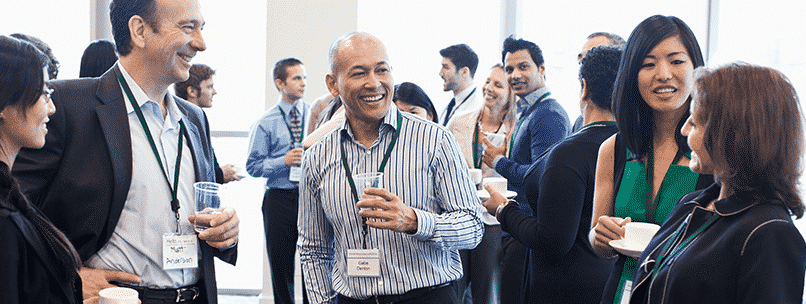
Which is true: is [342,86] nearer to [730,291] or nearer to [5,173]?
[5,173]

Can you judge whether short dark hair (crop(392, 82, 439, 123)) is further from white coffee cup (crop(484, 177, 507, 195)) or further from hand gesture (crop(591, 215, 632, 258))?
hand gesture (crop(591, 215, 632, 258))

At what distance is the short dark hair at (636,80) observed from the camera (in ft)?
5.63

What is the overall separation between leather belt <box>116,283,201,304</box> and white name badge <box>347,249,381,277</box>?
1.52 feet

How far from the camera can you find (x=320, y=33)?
488cm

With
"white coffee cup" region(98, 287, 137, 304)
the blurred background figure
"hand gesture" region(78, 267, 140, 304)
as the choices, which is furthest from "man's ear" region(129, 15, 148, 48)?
the blurred background figure

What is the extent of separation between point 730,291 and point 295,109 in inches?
149

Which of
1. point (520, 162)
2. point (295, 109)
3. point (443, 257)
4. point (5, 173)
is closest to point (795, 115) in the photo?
point (443, 257)

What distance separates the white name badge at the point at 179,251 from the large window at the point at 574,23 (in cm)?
413

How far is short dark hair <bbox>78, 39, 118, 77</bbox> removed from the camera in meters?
2.55

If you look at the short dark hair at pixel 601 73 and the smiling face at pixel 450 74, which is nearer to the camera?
the short dark hair at pixel 601 73

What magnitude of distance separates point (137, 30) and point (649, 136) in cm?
149

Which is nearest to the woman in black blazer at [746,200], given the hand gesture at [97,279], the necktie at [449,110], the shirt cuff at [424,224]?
the shirt cuff at [424,224]

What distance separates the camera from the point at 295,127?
461 cm

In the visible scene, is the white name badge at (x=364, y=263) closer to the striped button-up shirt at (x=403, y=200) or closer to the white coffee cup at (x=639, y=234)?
the striped button-up shirt at (x=403, y=200)
